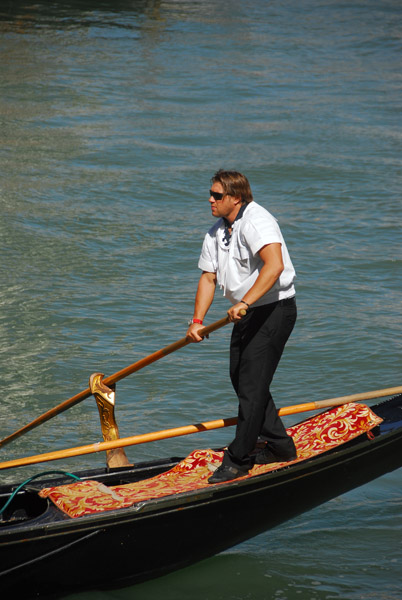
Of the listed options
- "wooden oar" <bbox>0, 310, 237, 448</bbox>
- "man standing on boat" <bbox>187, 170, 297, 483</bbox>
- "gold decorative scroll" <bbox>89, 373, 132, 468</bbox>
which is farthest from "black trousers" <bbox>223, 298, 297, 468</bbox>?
"gold decorative scroll" <bbox>89, 373, 132, 468</bbox>

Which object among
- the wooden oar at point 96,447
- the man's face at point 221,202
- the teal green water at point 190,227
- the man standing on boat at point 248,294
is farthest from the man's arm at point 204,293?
the teal green water at point 190,227

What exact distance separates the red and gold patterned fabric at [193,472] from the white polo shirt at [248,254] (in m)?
0.83

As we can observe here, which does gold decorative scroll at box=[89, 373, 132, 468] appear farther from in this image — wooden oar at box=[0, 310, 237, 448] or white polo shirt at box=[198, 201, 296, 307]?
white polo shirt at box=[198, 201, 296, 307]

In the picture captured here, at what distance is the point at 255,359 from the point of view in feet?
13.4

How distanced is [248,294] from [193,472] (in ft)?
3.39

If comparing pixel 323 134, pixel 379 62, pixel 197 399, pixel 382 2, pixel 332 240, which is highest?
pixel 382 2

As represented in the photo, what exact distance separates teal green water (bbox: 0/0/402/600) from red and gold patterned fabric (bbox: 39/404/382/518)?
44 cm

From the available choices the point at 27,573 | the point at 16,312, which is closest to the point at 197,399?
the point at 16,312

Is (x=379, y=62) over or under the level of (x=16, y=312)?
over

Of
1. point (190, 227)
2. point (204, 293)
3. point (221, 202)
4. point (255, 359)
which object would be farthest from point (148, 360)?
point (190, 227)

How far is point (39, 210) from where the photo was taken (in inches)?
432

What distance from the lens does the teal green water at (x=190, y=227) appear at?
5.16 metres

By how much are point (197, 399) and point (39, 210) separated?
4.99 m

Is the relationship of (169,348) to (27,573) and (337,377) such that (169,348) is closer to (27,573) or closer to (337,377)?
(27,573)
